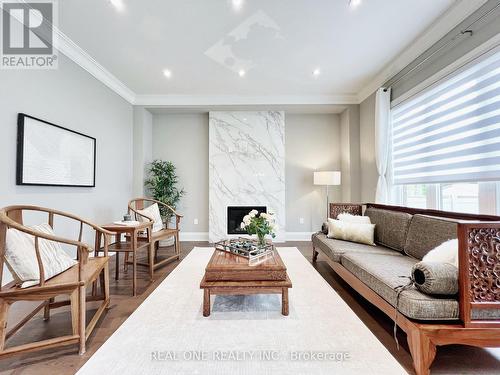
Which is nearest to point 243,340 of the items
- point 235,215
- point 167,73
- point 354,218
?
point 354,218

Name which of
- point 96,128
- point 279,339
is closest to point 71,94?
point 96,128

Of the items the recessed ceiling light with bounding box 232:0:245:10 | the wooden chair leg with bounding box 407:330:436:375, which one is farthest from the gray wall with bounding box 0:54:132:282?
the wooden chair leg with bounding box 407:330:436:375

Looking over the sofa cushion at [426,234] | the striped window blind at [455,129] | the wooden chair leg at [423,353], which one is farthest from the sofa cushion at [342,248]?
the wooden chair leg at [423,353]

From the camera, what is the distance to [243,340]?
1.66 metres

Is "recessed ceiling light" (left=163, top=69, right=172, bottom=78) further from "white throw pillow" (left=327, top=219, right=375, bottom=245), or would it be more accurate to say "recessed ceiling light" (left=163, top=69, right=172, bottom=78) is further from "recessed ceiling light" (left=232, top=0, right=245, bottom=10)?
"white throw pillow" (left=327, top=219, right=375, bottom=245)

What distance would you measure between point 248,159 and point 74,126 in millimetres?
2948

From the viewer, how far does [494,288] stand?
1385 millimetres

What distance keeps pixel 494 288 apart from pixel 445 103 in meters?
2.10

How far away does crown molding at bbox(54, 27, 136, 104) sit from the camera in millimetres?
2877

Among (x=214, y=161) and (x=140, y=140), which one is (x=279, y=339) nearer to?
(x=214, y=161)

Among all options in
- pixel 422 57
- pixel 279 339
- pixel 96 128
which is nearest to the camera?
pixel 279 339

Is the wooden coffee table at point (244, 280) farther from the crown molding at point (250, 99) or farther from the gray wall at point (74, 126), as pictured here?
the crown molding at point (250, 99)

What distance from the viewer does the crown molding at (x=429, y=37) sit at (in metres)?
2.27

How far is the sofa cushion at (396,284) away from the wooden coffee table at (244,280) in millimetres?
662
